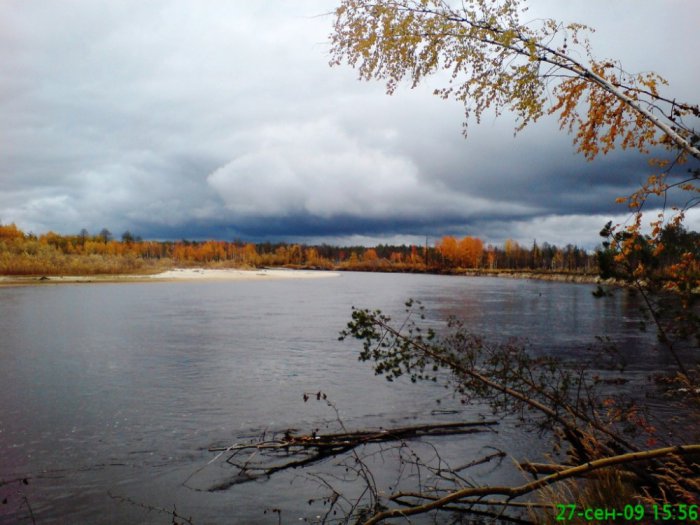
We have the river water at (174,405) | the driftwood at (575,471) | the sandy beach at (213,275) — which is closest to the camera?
the driftwood at (575,471)

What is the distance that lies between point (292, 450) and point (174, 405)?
4760mm

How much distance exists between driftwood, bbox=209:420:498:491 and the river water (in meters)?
0.28

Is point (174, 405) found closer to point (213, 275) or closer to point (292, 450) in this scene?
point (292, 450)

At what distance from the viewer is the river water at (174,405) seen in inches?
311

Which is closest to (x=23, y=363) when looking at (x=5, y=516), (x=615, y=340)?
(x=5, y=516)

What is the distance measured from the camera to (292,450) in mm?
9844

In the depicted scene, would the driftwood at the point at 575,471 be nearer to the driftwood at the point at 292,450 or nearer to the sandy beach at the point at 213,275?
the driftwood at the point at 292,450

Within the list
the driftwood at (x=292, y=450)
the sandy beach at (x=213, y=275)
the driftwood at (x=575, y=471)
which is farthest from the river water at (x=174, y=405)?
the sandy beach at (x=213, y=275)

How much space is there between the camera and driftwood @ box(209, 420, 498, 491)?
8562mm

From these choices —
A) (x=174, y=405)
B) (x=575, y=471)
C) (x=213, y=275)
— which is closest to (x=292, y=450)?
(x=174, y=405)

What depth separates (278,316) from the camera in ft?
114

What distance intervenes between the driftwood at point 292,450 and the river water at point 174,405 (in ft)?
0.93

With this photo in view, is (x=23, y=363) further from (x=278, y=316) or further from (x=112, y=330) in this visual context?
(x=278, y=316)

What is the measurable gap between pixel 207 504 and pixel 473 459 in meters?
4.86
